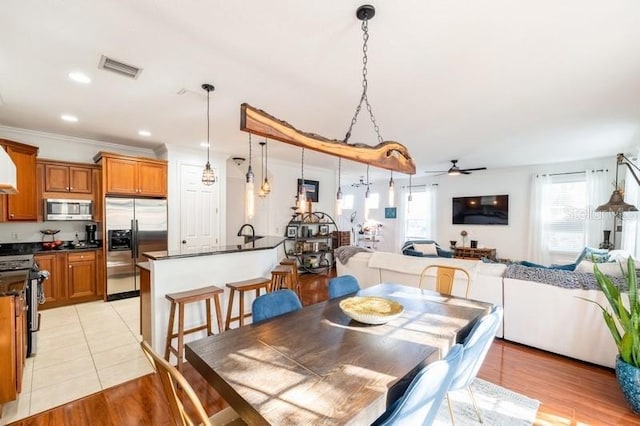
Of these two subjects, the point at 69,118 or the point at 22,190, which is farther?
the point at 22,190

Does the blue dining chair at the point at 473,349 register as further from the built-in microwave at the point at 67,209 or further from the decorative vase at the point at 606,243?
the decorative vase at the point at 606,243

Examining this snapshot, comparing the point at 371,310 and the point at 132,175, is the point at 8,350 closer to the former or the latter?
the point at 371,310

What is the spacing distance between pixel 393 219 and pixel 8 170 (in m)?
8.33

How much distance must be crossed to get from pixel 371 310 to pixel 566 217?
21.0 feet

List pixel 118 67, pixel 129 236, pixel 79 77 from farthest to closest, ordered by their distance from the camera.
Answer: pixel 129 236, pixel 79 77, pixel 118 67

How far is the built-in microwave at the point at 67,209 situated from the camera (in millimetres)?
4242

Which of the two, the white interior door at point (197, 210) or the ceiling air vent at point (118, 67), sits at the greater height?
the ceiling air vent at point (118, 67)

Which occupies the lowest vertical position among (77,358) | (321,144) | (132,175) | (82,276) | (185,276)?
(77,358)

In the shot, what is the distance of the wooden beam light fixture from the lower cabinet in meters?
4.61

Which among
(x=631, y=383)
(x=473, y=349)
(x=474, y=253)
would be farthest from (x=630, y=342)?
(x=474, y=253)

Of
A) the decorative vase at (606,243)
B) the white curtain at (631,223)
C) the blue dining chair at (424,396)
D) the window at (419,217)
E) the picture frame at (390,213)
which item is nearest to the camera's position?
the blue dining chair at (424,396)

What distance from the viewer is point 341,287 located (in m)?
2.53

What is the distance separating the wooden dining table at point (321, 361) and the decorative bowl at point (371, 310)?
0.05 metres

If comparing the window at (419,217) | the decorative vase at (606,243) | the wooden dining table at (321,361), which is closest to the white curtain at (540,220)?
the decorative vase at (606,243)
